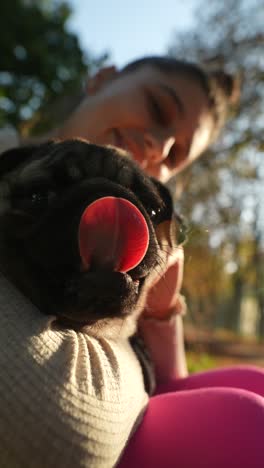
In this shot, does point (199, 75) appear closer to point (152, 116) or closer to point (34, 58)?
point (152, 116)

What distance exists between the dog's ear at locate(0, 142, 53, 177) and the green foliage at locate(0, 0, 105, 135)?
11.1 metres

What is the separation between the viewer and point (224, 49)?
8.66 meters

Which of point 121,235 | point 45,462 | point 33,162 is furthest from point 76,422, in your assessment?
point 33,162

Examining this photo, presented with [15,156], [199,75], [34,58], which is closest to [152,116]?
[199,75]

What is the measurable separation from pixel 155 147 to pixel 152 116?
0.31 meters

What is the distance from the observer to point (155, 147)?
8.32ft

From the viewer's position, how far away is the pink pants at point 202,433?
1296mm

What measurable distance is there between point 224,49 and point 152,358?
26.1ft

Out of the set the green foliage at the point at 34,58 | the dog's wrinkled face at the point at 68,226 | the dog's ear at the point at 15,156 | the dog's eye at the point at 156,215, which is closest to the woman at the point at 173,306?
the dog's eye at the point at 156,215

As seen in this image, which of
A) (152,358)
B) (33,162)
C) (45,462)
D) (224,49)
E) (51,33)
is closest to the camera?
(45,462)

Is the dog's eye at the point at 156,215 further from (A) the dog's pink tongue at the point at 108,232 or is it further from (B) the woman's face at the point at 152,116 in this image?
(B) the woman's face at the point at 152,116

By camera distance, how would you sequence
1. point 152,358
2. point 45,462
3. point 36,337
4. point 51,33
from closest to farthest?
point 45,462, point 36,337, point 152,358, point 51,33

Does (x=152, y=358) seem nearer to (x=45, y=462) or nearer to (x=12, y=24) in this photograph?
(x=45, y=462)

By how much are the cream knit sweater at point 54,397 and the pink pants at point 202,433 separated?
0.15m
